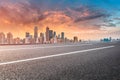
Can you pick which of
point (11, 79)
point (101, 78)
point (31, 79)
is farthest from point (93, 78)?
point (11, 79)

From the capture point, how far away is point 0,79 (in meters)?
4.00

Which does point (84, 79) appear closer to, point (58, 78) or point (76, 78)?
point (76, 78)

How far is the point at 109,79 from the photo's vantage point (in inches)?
167

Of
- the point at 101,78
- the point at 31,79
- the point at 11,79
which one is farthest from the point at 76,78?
the point at 11,79

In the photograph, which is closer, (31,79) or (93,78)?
(31,79)

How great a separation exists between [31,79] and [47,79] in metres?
0.26

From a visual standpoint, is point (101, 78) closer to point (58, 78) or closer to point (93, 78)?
point (93, 78)

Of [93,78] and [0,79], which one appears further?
[93,78]

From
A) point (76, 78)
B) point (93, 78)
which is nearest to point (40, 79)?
point (76, 78)

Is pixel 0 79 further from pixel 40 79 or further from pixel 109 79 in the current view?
pixel 109 79

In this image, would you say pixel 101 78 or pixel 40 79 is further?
pixel 101 78

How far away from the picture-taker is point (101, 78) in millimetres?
4336

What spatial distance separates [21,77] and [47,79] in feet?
1.55

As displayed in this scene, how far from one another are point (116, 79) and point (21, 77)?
163 cm
